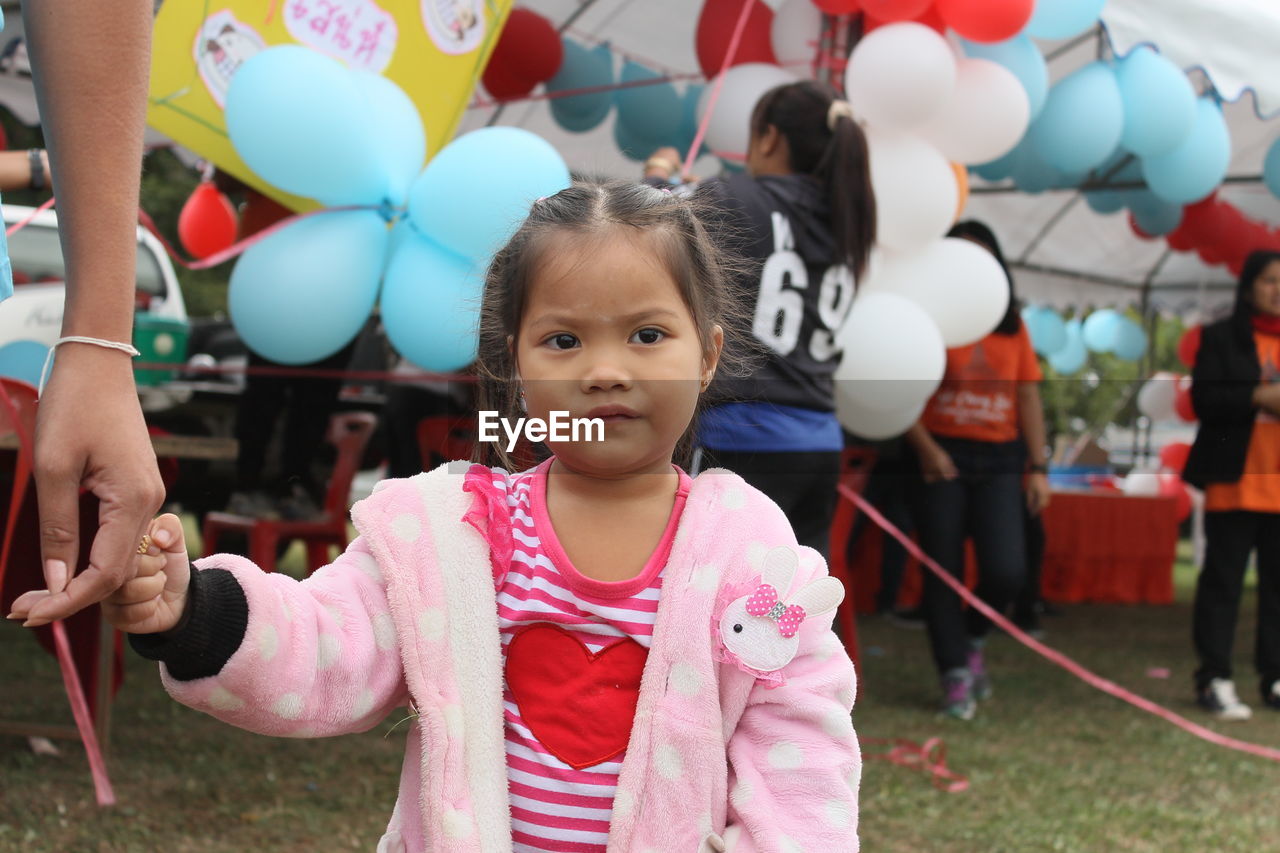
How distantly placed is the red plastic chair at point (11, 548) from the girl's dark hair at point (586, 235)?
3.88ft

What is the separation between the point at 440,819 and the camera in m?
1.09

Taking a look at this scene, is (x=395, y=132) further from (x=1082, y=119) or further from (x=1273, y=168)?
(x=1273, y=168)

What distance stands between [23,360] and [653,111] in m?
3.05

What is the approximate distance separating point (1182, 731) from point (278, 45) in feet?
11.4

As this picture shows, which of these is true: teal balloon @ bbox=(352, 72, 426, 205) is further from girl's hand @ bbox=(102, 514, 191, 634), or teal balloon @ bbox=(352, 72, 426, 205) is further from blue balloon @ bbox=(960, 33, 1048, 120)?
girl's hand @ bbox=(102, 514, 191, 634)

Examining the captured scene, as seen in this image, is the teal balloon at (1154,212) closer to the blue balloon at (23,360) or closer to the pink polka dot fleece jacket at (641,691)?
the blue balloon at (23,360)

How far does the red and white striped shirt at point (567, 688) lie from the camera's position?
113 centimetres

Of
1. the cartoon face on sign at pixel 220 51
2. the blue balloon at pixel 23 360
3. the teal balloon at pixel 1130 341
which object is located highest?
the cartoon face on sign at pixel 220 51

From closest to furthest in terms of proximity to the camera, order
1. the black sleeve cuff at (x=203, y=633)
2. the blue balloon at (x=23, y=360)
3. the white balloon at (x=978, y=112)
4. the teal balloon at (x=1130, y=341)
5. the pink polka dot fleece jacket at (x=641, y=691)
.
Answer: the black sleeve cuff at (x=203, y=633)
the pink polka dot fleece jacket at (x=641, y=691)
the blue balloon at (x=23, y=360)
the white balloon at (x=978, y=112)
the teal balloon at (x=1130, y=341)

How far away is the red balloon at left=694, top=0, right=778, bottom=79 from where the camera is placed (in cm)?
435

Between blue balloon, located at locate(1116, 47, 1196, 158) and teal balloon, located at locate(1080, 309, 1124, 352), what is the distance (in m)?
5.08

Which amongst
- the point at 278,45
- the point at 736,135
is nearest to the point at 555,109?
the point at 736,135

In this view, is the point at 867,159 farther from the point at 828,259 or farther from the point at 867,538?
the point at 867,538

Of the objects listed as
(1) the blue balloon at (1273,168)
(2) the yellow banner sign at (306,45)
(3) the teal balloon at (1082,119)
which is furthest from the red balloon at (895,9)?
(1) the blue balloon at (1273,168)
